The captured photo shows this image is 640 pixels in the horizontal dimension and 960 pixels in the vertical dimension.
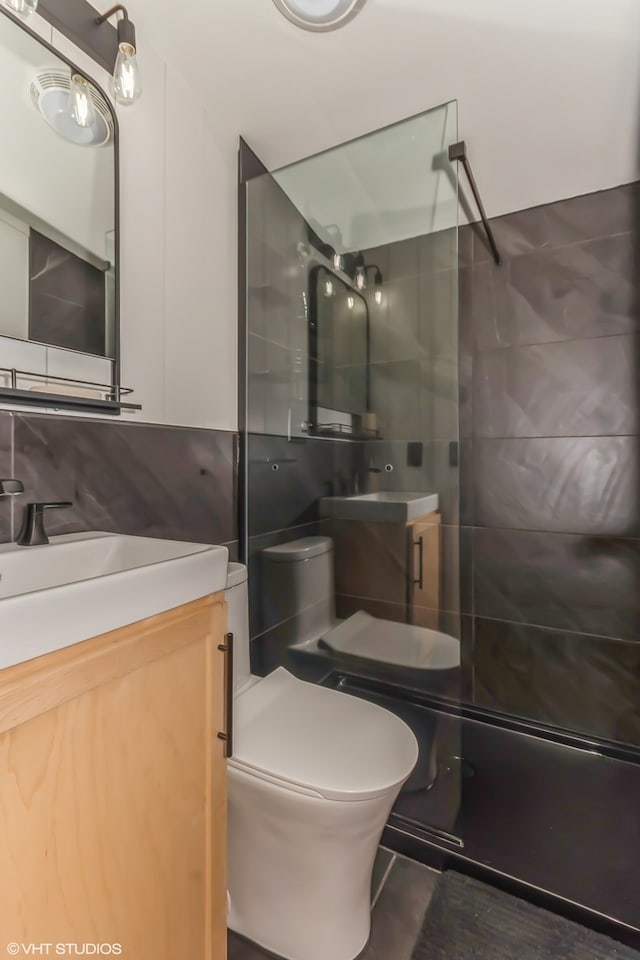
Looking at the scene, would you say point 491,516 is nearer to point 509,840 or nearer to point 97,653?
point 509,840

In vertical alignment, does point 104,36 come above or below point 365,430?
Answer: above

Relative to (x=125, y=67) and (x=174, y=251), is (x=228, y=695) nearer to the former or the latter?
(x=174, y=251)

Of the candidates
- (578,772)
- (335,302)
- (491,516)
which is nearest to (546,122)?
(335,302)

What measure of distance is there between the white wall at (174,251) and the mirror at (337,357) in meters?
0.30

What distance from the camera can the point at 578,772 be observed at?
1.71 m

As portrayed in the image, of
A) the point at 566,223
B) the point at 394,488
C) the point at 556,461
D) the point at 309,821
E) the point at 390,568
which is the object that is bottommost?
the point at 309,821

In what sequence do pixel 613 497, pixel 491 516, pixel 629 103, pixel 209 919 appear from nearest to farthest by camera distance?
pixel 209 919 < pixel 629 103 < pixel 613 497 < pixel 491 516

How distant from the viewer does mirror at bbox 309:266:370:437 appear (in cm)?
156

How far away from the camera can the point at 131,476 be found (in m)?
1.22

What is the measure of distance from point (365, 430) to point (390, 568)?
50cm

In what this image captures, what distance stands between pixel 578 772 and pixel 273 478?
1.62 m

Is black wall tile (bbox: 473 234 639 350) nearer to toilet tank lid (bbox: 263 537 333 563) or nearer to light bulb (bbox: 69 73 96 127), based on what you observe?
toilet tank lid (bbox: 263 537 333 563)

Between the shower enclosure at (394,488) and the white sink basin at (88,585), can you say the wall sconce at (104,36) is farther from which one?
the white sink basin at (88,585)

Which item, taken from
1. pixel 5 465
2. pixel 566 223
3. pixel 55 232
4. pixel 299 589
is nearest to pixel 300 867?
pixel 299 589
